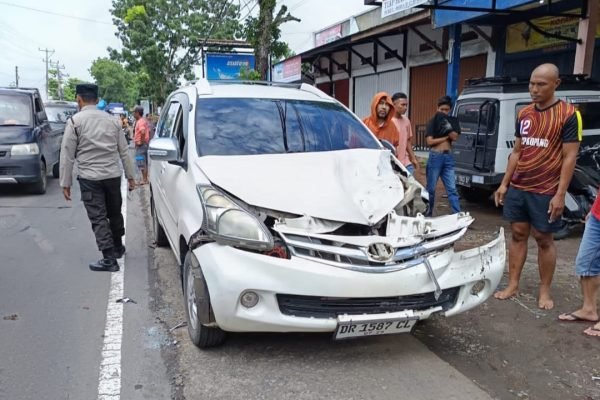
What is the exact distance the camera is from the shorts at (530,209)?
4078 millimetres

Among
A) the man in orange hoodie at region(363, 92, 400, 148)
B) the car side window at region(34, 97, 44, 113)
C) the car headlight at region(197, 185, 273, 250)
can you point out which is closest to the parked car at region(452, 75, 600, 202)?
the man in orange hoodie at region(363, 92, 400, 148)

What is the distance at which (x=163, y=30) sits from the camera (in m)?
33.6

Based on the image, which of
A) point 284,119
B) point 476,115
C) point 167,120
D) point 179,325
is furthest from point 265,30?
point 179,325

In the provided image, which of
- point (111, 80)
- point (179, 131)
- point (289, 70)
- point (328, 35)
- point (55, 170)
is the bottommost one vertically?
point (55, 170)

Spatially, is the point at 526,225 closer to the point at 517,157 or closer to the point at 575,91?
the point at 517,157

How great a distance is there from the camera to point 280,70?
2297 centimetres

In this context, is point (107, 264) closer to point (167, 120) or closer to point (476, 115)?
point (167, 120)

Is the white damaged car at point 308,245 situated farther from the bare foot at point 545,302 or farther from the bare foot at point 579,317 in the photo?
the bare foot at point 545,302

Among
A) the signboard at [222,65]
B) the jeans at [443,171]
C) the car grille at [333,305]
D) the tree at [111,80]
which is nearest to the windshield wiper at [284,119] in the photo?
the car grille at [333,305]

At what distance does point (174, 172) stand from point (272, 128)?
88cm

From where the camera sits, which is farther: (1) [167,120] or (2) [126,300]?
(1) [167,120]

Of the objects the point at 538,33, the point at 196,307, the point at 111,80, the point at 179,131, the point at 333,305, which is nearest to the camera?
the point at 333,305

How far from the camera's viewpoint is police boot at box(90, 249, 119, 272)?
209 inches

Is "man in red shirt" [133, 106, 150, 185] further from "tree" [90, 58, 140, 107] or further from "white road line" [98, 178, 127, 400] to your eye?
"tree" [90, 58, 140, 107]
